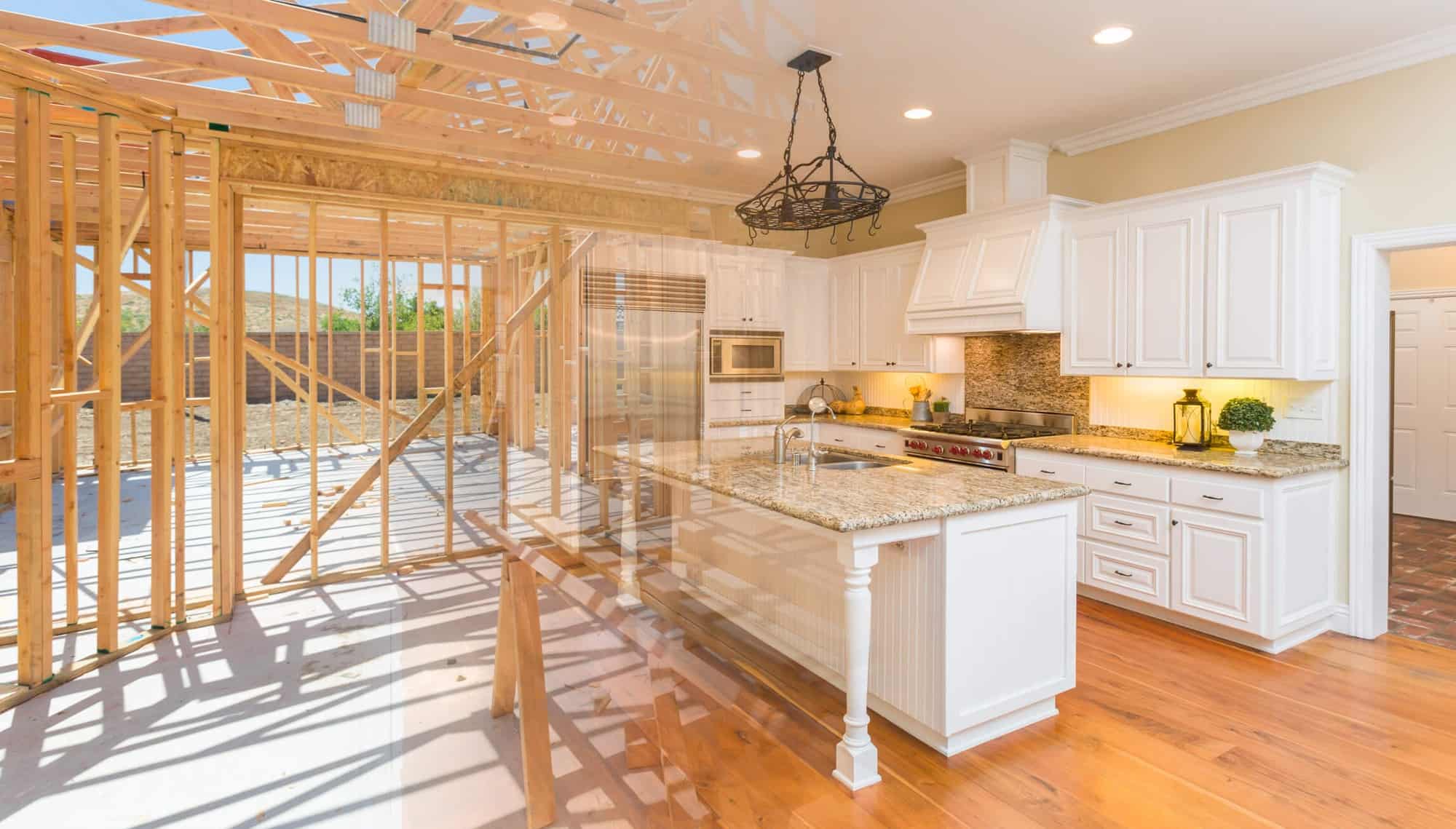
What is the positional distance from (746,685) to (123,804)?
6.44 feet

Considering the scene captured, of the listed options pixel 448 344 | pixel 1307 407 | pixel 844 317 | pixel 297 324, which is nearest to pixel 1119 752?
pixel 1307 407

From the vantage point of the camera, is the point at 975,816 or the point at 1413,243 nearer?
the point at 975,816

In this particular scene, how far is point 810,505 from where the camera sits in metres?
2.33

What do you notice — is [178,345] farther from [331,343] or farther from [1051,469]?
[1051,469]

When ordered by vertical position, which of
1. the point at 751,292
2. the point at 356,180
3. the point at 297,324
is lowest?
the point at 297,324

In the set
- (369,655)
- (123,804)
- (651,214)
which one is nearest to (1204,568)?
(651,214)

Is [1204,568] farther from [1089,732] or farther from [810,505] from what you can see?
[810,505]

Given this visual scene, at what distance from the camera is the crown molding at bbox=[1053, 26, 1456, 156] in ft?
10.5

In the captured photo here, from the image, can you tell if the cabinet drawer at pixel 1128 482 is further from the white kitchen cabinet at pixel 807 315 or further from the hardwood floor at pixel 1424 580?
the white kitchen cabinet at pixel 807 315

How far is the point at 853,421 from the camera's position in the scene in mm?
5594

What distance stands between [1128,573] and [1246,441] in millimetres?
870

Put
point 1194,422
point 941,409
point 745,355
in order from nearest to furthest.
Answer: point 1194,422, point 941,409, point 745,355

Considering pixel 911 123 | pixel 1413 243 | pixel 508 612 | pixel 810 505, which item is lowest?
pixel 508 612

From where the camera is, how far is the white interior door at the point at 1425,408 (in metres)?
5.64
